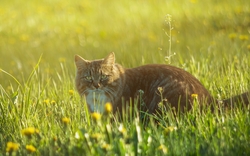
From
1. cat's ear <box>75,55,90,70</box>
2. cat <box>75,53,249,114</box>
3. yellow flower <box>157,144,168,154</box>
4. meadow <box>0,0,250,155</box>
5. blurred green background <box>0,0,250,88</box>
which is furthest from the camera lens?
blurred green background <box>0,0,250,88</box>

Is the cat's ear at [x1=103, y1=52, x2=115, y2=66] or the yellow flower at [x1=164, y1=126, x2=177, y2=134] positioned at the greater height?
the cat's ear at [x1=103, y1=52, x2=115, y2=66]

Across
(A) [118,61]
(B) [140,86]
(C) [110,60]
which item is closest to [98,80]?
(C) [110,60]

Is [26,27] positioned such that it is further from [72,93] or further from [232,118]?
[232,118]

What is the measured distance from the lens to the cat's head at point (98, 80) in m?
3.94

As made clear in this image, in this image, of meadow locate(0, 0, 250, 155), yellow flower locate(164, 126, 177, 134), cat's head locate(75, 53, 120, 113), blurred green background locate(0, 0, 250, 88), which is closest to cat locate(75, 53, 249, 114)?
cat's head locate(75, 53, 120, 113)

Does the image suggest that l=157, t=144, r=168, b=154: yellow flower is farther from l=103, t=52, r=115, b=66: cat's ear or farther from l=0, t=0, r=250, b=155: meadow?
l=103, t=52, r=115, b=66: cat's ear

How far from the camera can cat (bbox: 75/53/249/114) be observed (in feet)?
11.6

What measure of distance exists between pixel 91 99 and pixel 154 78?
2.02 ft

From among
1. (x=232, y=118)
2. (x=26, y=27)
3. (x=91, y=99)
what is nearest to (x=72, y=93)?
(x=91, y=99)

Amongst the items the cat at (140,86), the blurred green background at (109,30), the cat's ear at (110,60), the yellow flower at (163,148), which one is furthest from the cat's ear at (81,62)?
the yellow flower at (163,148)

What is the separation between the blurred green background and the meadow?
0.02m

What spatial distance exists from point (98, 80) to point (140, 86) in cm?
41

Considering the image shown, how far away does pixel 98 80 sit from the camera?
400 cm

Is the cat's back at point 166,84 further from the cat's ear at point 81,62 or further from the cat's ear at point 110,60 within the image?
the cat's ear at point 81,62
